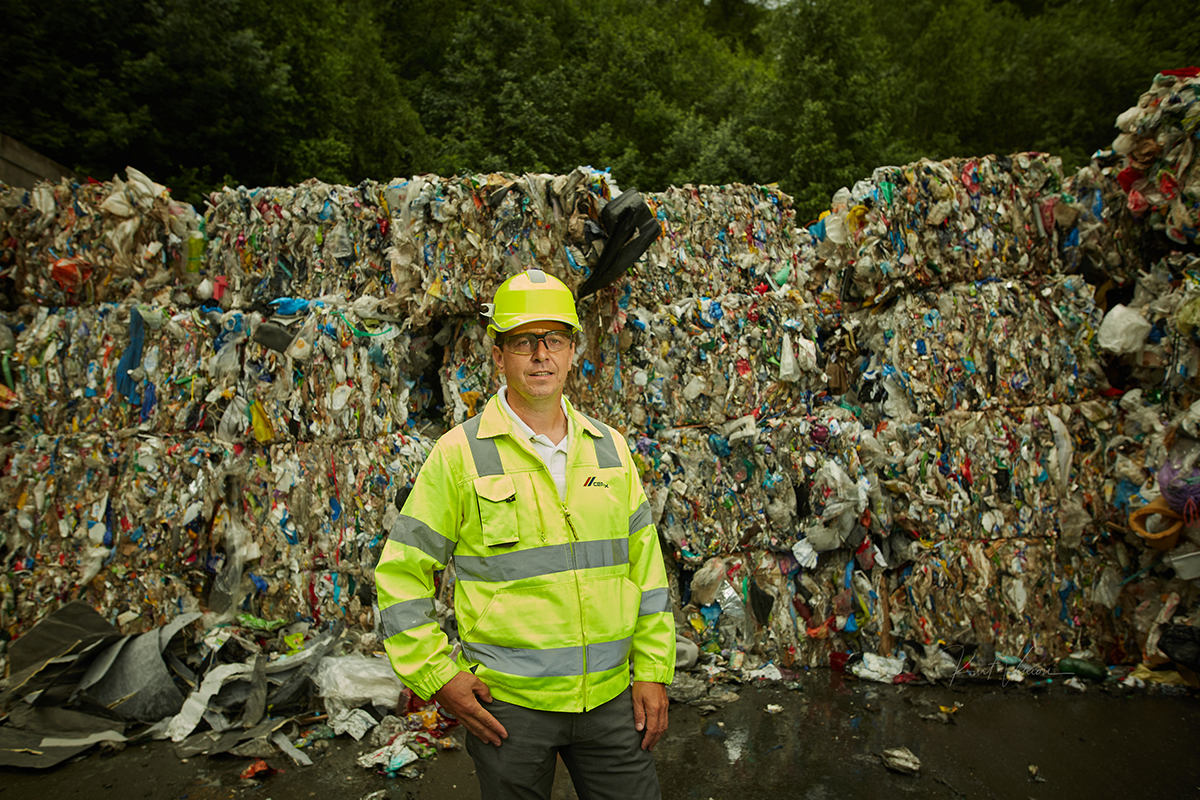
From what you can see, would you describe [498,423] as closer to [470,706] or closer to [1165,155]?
[470,706]

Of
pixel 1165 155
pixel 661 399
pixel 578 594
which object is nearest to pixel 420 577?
pixel 578 594

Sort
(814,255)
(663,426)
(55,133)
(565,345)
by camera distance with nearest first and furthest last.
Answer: (565,345), (663,426), (814,255), (55,133)

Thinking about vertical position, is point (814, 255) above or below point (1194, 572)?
above

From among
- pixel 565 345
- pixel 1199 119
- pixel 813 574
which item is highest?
pixel 1199 119

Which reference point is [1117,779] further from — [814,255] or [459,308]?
[459,308]

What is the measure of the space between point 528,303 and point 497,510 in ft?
1.79

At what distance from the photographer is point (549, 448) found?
184 centimetres

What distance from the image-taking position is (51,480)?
425 cm

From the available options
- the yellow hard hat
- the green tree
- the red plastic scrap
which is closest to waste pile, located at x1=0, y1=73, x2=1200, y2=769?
the red plastic scrap

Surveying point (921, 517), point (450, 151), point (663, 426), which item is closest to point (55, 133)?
point (450, 151)

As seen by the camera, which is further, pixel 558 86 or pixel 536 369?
pixel 558 86

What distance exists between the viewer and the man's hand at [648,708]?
1766 millimetres

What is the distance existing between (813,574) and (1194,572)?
6.51 ft

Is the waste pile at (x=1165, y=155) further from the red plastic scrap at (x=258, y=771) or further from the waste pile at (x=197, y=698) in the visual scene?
the red plastic scrap at (x=258, y=771)
